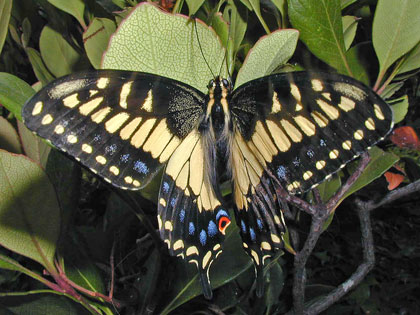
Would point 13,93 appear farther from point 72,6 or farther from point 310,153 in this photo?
point 310,153

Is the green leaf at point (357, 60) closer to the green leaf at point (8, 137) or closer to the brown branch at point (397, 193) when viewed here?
the brown branch at point (397, 193)

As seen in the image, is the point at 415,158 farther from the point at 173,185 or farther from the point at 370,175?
the point at 173,185

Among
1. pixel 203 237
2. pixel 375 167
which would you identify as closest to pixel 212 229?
pixel 203 237

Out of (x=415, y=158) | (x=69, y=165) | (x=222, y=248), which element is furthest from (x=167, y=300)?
(x=415, y=158)

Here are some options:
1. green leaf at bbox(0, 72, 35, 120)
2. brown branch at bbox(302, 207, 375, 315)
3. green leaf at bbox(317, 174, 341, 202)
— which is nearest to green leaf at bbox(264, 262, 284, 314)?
brown branch at bbox(302, 207, 375, 315)

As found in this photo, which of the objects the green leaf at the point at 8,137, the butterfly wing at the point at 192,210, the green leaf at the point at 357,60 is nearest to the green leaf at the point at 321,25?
the green leaf at the point at 357,60

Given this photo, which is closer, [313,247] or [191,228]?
[313,247]

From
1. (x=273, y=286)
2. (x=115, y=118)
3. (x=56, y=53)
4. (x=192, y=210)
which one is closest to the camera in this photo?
(x=115, y=118)
